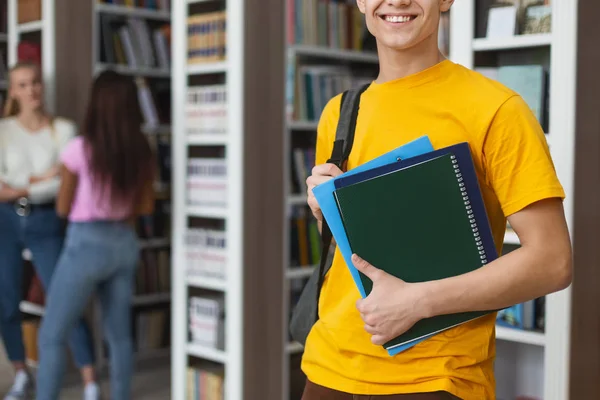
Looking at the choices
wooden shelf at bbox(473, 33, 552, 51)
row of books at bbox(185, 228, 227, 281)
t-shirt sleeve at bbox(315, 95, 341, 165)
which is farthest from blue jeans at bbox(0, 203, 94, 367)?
t-shirt sleeve at bbox(315, 95, 341, 165)

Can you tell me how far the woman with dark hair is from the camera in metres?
3.84

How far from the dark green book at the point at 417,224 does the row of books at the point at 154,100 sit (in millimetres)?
4340

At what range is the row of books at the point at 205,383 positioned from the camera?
414cm

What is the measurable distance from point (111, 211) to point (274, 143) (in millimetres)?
848

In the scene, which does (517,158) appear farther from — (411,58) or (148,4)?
(148,4)

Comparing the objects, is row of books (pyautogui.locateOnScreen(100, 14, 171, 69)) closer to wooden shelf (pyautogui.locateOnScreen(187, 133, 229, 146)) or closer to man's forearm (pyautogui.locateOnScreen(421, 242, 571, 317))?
wooden shelf (pyautogui.locateOnScreen(187, 133, 229, 146))

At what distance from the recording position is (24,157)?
4504 millimetres

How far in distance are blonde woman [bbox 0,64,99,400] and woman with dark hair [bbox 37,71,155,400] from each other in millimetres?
549

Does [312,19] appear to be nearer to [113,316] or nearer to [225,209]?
[225,209]

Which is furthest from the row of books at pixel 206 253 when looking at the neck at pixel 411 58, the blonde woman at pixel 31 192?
the neck at pixel 411 58

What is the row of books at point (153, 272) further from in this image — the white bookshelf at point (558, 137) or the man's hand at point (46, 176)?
the white bookshelf at point (558, 137)

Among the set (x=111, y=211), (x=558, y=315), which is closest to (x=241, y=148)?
(x=111, y=211)

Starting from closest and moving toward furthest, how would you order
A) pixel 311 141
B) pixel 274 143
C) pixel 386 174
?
pixel 386 174
pixel 274 143
pixel 311 141

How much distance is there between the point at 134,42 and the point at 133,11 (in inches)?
7.7
